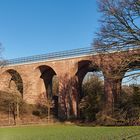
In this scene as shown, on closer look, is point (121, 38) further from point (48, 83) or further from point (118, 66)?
point (48, 83)

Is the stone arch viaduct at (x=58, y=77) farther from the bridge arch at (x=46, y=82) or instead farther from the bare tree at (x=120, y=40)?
the bare tree at (x=120, y=40)

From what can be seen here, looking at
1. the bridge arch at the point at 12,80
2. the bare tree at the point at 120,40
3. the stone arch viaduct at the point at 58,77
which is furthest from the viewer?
the bridge arch at the point at 12,80

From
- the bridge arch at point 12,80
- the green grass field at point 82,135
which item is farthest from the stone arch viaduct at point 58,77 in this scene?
the green grass field at point 82,135

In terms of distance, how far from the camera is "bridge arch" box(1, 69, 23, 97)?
54.7 m

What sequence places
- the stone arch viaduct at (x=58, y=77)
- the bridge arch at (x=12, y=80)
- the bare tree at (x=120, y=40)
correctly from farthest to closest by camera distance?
the bridge arch at (x=12, y=80), the stone arch viaduct at (x=58, y=77), the bare tree at (x=120, y=40)

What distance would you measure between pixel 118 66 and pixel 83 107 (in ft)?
95.6

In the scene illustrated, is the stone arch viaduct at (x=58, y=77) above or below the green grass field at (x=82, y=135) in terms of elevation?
above

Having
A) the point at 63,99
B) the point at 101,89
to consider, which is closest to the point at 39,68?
the point at 63,99

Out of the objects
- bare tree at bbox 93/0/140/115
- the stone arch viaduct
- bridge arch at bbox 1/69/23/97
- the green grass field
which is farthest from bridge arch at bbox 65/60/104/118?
bare tree at bbox 93/0/140/115

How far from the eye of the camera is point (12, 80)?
58531 millimetres

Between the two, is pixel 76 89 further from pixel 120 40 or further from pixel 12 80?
pixel 120 40

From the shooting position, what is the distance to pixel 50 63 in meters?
51.7

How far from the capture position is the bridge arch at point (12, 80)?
5469cm

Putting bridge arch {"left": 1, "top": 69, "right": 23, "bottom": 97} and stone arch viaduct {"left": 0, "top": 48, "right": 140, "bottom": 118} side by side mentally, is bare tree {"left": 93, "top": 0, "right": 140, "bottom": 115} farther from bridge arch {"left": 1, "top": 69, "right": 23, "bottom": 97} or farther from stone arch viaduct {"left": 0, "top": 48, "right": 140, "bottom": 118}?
bridge arch {"left": 1, "top": 69, "right": 23, "bottom": 97}
